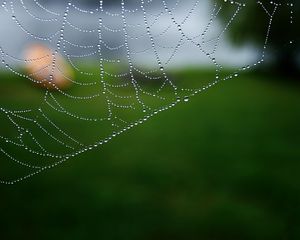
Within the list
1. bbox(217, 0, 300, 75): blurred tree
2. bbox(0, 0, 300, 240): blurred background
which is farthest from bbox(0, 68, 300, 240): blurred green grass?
bbox(217, 0, 300, 75): blurred tree

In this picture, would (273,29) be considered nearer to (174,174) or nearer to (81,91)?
(81,91)

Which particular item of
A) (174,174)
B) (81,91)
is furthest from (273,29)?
(174,174)

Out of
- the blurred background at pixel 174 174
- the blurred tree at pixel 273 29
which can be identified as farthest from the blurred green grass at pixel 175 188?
the blurred tree at pixel 273 29

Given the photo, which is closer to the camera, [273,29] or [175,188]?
[175,188]

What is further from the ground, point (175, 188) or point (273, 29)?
point (273, 29)

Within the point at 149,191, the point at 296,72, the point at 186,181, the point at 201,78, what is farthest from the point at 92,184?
the point at 296,72

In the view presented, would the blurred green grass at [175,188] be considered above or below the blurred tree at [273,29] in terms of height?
below

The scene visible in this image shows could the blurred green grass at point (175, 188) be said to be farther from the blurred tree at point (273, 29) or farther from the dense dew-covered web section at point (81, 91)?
the blurred tree at point (273, 29)
